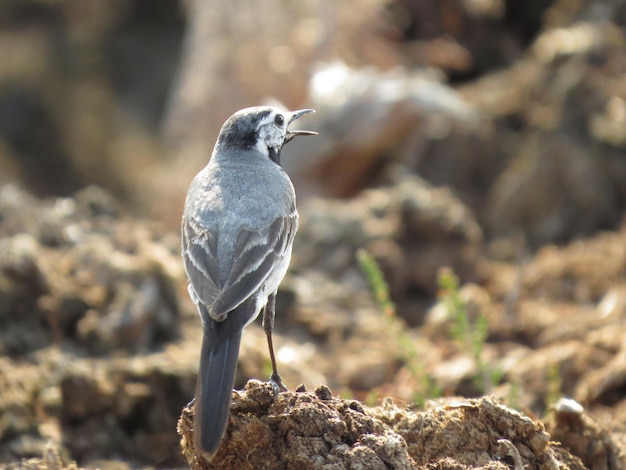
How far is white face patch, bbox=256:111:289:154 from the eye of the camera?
5.92 metres

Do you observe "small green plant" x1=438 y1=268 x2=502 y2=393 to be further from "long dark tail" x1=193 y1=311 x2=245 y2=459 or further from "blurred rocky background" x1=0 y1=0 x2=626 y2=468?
"long dark tail" x1=193 y1=311 x2=245 y2=459

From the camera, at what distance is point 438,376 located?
6.84m

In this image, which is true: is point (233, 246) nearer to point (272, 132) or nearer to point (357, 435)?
point (357, 435)

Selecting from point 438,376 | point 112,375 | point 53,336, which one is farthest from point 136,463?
point 438,376

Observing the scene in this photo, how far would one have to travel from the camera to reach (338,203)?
986 centimetres

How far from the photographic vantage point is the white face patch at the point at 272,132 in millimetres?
5918

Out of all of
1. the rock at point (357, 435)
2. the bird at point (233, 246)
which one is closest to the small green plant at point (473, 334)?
the bird at point (233, 246)

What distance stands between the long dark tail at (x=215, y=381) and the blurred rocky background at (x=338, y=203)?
1.37 metres

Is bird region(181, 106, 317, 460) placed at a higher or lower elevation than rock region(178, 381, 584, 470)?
higher

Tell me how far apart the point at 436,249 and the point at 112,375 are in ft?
11.5

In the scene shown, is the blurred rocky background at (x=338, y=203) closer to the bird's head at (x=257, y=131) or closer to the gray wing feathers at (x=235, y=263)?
the gray wing feathers at (x=235, y=263)

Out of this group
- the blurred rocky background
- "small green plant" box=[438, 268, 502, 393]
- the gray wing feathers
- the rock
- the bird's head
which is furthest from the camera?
the blurred rocky background

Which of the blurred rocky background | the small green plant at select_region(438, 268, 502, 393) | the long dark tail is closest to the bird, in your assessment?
the long dark tail

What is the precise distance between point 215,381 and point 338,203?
19.5 ft
